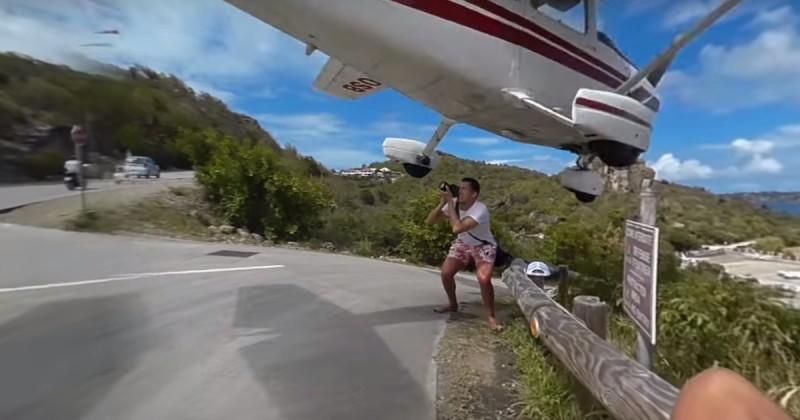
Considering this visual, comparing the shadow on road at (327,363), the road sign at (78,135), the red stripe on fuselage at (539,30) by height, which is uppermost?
the red stripe on fuselage at (539,30)

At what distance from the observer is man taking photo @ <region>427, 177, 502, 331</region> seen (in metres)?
4.55

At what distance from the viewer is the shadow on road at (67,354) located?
206cm

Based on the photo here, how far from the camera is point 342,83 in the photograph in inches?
278

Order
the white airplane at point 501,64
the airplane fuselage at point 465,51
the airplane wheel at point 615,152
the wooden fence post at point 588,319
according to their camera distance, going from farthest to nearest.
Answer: the airplane wheel at point 615,152, the white airplane at point 501,64, the airplane fuselage at point 465,51, the wooden fence post at point 588,319

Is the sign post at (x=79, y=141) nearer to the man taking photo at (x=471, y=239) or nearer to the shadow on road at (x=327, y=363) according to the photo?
the shadow on road at (x=327, y=363)

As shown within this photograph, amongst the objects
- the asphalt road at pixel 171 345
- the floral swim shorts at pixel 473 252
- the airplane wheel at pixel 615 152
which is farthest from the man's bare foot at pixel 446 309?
the airplane wheel at pixel 615 152

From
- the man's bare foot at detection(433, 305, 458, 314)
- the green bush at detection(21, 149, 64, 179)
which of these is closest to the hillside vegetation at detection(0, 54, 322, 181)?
the green bush at detection(21, 149, 64, 179)

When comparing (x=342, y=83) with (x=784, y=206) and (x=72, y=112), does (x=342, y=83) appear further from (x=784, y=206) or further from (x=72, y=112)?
(x=784, y=206)

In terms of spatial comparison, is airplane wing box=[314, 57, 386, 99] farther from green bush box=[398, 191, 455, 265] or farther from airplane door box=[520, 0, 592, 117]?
green bush box=[398, 191, 455, 265]

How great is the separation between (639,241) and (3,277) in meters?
2.60

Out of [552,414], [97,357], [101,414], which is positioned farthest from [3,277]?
[552,414]

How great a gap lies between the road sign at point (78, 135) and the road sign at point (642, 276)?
226 cm

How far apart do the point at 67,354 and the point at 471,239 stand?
324cm

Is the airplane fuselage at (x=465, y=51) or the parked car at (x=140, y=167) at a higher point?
the airplane fuselage at (x=465, y=51)
